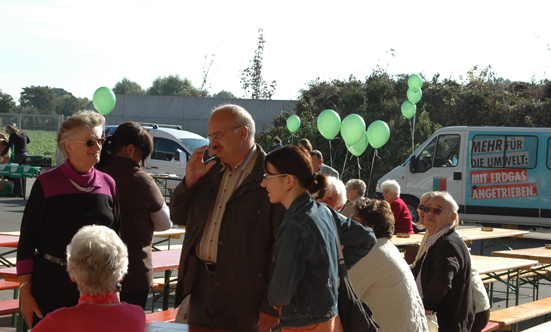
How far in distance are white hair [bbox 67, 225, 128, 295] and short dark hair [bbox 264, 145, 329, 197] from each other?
800 mm

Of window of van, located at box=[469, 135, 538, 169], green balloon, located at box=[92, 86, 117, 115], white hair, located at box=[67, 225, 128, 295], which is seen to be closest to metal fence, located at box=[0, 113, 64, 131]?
green balloon, located at box=[92, 86, 117, 115]

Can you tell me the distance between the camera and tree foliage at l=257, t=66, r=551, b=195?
693 inches

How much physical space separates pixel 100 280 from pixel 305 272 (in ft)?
2.81

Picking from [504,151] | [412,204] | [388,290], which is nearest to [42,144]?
[412,204]

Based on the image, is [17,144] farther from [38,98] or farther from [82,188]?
[38,98]

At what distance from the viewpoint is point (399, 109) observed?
61.0ft

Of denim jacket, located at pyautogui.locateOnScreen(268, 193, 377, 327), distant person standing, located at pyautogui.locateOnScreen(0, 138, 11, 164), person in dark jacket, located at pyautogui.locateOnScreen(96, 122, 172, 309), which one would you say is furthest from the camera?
distant person standing, located at pyautogui.locateOnScreen(0, 138, 11, 164)

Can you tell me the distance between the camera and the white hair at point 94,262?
7.40ft

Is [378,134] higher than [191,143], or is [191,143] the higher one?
[378,134]

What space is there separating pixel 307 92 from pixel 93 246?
2000 centimetres

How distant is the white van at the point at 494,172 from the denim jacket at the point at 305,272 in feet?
30.4

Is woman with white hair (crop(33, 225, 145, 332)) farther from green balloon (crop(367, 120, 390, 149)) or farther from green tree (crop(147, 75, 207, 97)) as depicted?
green tree (crop(147, 75, 207, 97))

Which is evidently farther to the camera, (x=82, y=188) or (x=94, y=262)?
(x=82, y=188)

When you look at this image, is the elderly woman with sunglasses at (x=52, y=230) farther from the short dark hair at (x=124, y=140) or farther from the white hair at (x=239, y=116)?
the white hair at (x=239, y=116)
